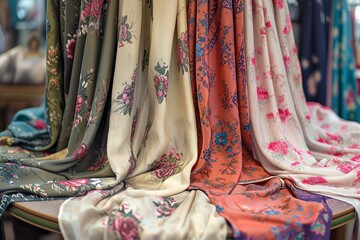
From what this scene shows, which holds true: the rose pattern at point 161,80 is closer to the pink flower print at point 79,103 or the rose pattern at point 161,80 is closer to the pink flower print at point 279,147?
the pink flower print at point 79,103

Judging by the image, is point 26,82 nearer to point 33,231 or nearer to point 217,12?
point 33,231

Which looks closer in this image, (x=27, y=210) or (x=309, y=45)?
(x=27, y=210)

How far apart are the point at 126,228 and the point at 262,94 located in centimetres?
52

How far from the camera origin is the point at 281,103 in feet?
3.73

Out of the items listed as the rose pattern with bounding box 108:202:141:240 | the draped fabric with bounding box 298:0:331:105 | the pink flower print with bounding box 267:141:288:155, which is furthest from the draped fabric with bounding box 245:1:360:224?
the draped fabric with bounding box 298:0:331:105

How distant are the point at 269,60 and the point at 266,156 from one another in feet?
0.81

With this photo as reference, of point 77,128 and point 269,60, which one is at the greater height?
point 269,60

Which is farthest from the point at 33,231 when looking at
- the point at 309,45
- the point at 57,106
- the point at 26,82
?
the point at 309,45

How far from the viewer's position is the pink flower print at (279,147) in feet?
3.53

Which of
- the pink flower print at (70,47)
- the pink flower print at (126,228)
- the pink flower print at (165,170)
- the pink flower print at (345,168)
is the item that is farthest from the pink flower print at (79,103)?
the pink flower print at (345,168)

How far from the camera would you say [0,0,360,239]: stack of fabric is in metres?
0.96

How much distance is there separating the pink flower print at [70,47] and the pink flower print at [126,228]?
492 mm

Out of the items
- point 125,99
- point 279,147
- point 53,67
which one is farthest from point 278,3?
point 53,67

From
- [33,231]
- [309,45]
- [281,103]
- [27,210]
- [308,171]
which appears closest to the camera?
[27,210]
